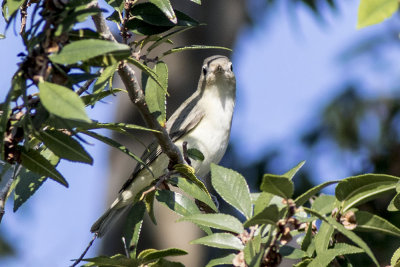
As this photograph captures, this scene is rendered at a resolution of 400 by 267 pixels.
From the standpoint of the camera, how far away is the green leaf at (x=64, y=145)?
176cm

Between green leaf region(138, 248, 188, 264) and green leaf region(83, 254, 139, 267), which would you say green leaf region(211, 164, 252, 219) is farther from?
green leaf region(83, 254, 139, 267)

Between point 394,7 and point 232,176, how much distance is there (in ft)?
2.51

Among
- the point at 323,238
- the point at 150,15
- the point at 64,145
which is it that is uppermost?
the point at 150,15

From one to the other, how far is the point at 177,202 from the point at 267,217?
2.15 ft

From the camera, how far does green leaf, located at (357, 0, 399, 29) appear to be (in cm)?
132

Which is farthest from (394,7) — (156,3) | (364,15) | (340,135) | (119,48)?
(340,135)

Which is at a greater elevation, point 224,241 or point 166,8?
point 166,8

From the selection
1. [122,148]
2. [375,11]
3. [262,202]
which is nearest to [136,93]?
[122,148]

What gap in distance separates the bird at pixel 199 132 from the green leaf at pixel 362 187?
2.16 metres

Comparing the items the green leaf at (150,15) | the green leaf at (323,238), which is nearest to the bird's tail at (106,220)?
the green leaf at (150,15)

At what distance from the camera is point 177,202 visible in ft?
7.49

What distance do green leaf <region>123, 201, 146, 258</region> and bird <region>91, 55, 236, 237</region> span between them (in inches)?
59.5

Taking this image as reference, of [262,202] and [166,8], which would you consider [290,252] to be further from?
[166,8]

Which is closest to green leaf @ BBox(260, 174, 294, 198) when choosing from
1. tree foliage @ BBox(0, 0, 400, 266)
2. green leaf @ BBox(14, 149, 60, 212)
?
tree foliage @ BBox(0, 0, 400, 266)
